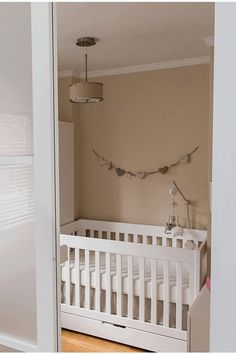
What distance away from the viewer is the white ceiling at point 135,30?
2115mm

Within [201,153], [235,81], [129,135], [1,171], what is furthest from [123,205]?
[235,81]

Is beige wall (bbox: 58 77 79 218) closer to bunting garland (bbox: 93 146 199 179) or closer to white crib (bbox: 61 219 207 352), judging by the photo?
bunting garland (bbox: 93 146 199 179)

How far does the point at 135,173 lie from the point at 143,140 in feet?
1.19

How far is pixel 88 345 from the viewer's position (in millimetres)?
2842

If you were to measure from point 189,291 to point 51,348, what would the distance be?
1771mm

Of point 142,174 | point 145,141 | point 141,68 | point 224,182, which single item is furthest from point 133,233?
point 224,182

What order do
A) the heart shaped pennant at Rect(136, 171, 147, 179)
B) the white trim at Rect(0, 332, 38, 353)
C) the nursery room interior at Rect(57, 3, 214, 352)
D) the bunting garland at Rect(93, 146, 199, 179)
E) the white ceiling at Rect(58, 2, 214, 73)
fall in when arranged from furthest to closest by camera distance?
the heart shaped pennant at Rect(136, 171, 147, 179) → the bunting garland at Rect(93, 146, 199, 179) → the nursery room interior at Rect(57, 3, 214, 352) → the white ceiling at Rect(58, 2, 214, 73) → the white trim at Rect(0, 332, 38, 353)

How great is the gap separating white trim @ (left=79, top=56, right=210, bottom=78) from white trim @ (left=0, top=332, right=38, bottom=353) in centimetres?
298

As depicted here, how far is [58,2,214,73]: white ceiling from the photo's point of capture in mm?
2115

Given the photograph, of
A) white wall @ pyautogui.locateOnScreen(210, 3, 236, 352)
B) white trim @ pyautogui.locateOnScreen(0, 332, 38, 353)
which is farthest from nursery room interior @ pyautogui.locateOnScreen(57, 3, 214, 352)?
white wall @ pyautogui.locateOnScreen(210, 3, 236, 352)

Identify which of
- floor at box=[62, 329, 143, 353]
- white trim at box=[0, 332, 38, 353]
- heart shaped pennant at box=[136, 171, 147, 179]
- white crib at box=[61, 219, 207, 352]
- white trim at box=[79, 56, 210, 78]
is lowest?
floor at box=[62, 329, 143, 353]

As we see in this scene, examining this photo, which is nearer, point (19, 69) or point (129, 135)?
point (19, 69)

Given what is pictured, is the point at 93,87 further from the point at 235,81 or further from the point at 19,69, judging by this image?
the point at 235,81

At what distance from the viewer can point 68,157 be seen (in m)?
3.89
